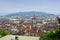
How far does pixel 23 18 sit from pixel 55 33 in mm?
15675

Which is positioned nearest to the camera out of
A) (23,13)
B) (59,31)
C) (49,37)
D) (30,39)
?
(59,31)

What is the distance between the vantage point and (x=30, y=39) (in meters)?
4.24

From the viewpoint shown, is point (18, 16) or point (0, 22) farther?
point (18, 16)

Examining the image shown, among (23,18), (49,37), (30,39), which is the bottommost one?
(23,18)

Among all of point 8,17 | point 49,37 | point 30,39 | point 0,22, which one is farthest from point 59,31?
point 8,17

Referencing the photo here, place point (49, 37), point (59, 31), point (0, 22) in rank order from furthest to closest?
point (0, 22)
point (49, 37)
point (59, 31)

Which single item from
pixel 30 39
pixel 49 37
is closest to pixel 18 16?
pixel 30 39

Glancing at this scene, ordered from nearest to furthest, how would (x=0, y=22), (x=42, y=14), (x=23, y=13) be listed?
(x=0, y=22), (x=42, y=14), (x=23, y=13)

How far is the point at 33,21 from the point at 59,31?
12973 millimetres

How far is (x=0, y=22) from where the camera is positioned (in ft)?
49.9

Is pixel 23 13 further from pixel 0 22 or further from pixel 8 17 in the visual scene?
pixel 0 22

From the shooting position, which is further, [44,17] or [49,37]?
[44,17]

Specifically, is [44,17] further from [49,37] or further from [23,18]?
[49,37]

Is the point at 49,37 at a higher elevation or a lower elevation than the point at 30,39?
higher
